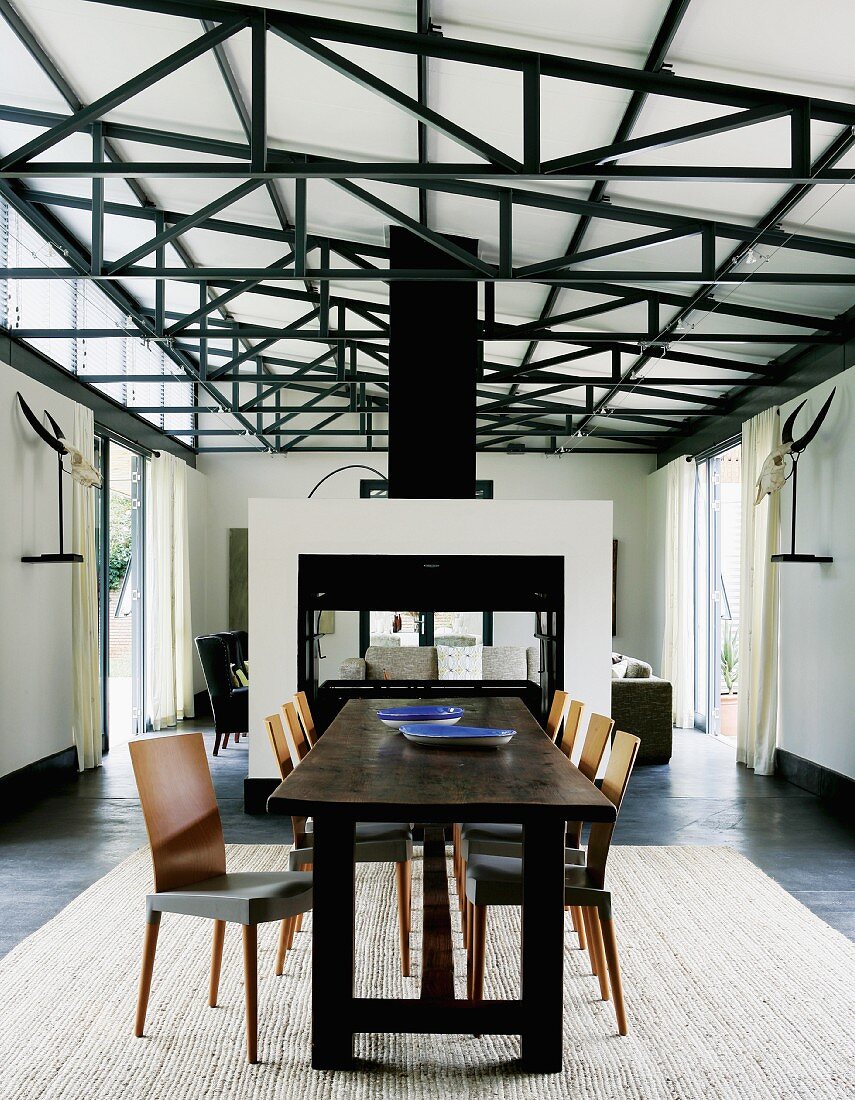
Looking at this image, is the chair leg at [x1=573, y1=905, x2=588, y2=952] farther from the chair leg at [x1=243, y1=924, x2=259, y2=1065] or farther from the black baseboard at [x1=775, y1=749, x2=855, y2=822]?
the black baseboard at [x1=775, y1=749, x2=855, y2=822]

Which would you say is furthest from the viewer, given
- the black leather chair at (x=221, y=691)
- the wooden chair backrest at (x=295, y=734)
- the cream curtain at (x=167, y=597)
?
the cream curtain at (x=167, y=597)

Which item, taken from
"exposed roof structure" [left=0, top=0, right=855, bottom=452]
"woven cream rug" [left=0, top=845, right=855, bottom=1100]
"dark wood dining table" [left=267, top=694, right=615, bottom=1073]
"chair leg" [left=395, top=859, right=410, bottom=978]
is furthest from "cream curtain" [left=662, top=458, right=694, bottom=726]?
"dark wood dining table" [left=267, top=694, right=615, bottom=1073]

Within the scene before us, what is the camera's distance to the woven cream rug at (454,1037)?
8.74ft

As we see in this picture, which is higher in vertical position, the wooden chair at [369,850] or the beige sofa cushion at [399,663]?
the beige sofa cushion at [399,663]

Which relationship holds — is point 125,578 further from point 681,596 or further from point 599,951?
point 599,951

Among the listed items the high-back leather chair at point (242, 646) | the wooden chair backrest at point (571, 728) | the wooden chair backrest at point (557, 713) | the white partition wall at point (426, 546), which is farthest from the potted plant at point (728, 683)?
the wooden chair backrest at point (571, 728)

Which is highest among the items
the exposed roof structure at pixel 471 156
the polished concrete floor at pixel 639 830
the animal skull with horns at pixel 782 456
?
the exposed roof structure at pixel 471 156

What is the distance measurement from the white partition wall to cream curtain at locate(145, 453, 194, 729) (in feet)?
12.1

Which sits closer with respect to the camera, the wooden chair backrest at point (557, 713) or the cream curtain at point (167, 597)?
the wooden chair backrest at point (557, 713)

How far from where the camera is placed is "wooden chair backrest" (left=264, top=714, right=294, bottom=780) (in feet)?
11.5

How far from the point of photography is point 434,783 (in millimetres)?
2848

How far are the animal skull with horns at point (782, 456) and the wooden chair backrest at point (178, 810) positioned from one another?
4863mm

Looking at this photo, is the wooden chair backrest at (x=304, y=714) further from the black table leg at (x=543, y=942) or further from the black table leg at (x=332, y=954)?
the black table leg at (x=543, y=942)

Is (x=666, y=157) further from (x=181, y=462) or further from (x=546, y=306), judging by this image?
(x=181, y=462)
